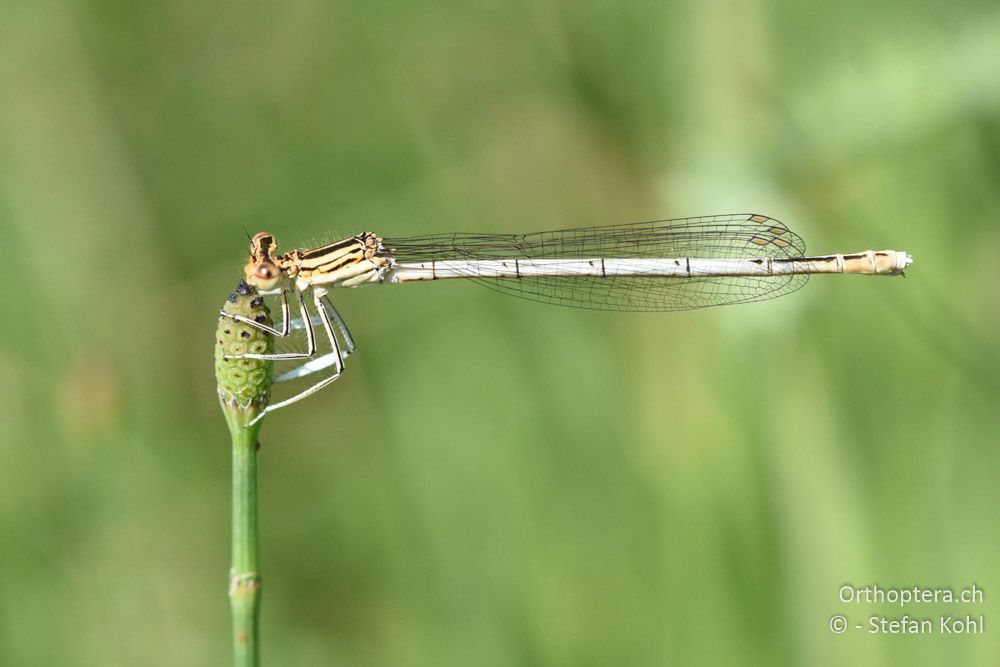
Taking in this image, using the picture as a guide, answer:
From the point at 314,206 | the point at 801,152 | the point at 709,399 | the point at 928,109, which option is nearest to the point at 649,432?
the point at 709,399

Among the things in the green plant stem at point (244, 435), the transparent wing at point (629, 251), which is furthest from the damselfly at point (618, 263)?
the green plant stem at point (244, 435)

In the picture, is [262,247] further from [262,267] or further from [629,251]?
[629,251]

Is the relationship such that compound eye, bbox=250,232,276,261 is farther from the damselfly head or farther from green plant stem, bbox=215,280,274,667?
green plant stem, bbox=215,280,274,667

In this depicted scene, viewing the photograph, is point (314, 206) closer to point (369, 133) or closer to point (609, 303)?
point (369, 133)

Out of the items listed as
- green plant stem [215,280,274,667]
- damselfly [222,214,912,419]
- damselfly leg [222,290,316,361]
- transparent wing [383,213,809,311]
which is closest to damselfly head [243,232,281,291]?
damselfly leg [222,290,316,361]

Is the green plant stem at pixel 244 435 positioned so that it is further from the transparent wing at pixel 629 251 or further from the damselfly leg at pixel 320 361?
the transparent wing at pixel 629 251
